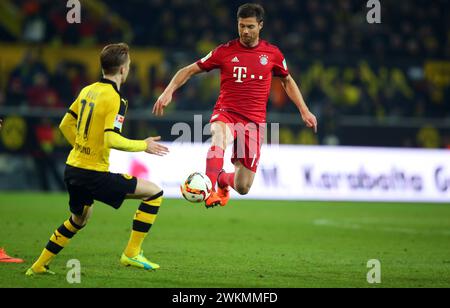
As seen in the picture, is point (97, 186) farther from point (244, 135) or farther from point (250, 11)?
point (250, 11)

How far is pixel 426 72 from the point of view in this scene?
2095cm

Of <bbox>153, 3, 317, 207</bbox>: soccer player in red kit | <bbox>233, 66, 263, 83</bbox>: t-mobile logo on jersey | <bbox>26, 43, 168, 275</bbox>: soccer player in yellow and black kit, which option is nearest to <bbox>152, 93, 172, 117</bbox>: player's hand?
<bbox>153, 3, 317, 207</bbox>: soccer player in red kit

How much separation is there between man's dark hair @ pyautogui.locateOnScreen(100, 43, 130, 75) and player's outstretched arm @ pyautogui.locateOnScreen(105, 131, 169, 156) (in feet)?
1.92

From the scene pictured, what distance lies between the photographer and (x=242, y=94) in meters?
8.67

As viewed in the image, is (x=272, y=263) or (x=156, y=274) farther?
(x=272, y=263)

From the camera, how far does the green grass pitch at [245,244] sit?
6922 mm

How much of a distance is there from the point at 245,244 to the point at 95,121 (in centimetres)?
368

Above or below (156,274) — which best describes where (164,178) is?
above

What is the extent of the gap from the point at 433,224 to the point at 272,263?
565 centimetres

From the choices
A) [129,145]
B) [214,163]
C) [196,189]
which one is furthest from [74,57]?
[129,145]
